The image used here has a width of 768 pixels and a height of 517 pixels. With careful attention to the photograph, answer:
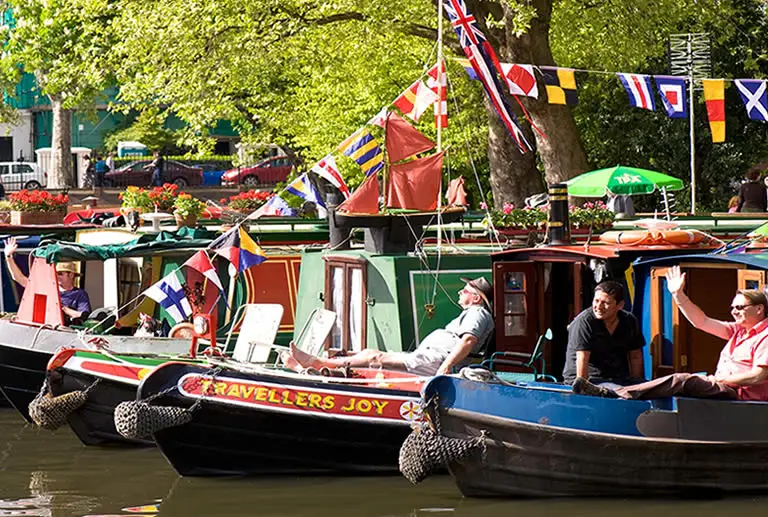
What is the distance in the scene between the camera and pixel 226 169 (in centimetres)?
6312

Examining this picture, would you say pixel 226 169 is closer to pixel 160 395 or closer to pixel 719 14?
pixel 719 14

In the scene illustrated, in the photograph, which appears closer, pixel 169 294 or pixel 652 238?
pixel 652 238

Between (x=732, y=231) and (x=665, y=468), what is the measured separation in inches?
347

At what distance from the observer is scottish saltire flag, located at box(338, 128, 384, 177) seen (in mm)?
16641

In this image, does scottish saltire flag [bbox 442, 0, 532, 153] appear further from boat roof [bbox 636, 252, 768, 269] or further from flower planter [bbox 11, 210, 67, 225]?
flower planter [bbox 11, 210, 67, 225]

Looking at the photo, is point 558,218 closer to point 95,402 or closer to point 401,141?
point 401,141

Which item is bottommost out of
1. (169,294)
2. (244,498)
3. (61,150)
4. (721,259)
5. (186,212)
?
(244,498)

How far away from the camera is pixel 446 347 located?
14141 mm

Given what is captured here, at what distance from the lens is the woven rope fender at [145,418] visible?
14211 mm

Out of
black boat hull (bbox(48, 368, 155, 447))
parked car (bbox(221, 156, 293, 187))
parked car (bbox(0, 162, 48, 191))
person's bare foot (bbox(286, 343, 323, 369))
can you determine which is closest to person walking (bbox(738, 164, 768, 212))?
black boat hull (bbox(48, 368, 155, 447))

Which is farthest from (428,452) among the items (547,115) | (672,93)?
(547,115)

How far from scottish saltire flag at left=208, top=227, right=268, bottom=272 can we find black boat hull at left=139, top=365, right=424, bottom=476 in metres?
1.63

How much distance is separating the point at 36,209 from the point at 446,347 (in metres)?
13.1

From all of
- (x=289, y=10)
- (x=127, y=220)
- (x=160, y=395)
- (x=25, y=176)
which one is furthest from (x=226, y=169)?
(x=160, y=395)
